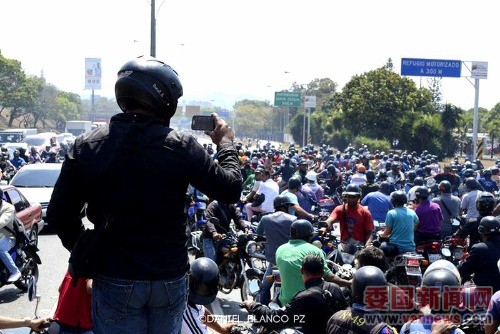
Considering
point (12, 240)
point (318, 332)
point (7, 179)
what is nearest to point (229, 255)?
point (12, 240)

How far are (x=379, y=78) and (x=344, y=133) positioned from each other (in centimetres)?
815

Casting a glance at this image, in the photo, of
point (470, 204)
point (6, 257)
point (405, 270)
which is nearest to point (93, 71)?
point (470, 204)

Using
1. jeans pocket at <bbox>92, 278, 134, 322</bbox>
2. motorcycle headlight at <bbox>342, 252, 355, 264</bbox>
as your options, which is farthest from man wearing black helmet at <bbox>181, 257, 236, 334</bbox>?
motorcycle headlight at <bbox>342, 252, 355, 264</bbox>

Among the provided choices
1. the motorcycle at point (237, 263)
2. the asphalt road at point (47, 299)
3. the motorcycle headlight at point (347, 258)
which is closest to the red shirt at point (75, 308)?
the asphalt road at point (47, 299)

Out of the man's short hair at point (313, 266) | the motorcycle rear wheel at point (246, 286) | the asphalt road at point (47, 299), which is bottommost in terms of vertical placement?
the asphalt road at point (47, 299)

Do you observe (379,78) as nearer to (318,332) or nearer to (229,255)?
(229,255)

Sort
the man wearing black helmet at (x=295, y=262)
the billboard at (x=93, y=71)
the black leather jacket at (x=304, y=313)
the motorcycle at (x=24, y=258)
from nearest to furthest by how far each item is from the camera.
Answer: the black leather jacket at (x=304, y=313) → the man wearing black helmet at (x=295, y=262) → the motorcycle at (x=24, y=258) → the billboard at (x=93, y=71)

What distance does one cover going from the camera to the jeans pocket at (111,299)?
3078 millimetres

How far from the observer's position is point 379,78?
51.6m

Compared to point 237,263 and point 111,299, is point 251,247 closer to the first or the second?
point 237,263

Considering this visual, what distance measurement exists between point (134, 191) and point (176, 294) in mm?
439

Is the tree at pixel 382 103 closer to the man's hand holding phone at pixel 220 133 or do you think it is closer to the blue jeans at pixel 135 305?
the man's hand holding phone at pixel 220 133

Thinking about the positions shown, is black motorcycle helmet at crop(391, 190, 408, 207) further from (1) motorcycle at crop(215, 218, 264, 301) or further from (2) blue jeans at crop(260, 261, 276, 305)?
(2) blue jeans at crop(260, 261, 276, 305)

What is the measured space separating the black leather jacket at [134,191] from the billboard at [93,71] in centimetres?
12849
